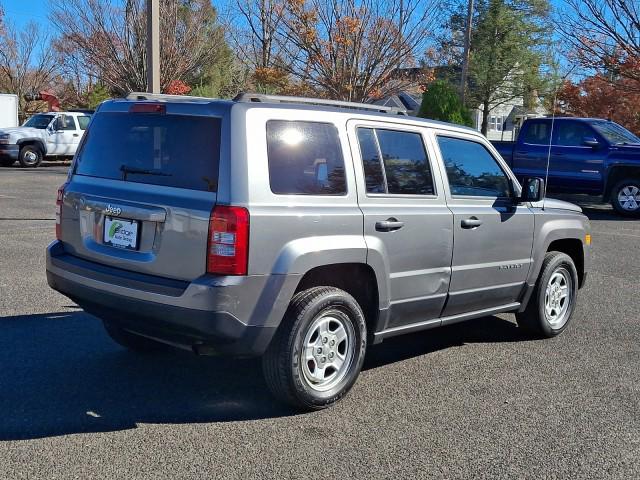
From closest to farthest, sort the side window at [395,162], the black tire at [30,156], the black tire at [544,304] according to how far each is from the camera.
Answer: the side window at [395,162] < the black tire at [544,304] < the black tire at [30,156]

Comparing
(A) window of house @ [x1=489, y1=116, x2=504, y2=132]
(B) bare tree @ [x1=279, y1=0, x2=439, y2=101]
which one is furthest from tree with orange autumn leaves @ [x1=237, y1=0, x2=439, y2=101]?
(A) window of house @ [x1=489, y1=116, x2=504, y2=132]

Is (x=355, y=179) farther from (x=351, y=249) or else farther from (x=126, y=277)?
(x=126, y=277)

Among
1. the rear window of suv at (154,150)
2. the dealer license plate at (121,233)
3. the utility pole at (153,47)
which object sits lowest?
the dealer license plate at (121,233)

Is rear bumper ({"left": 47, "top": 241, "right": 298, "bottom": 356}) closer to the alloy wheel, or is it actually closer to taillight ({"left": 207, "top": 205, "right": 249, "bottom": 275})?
taillight ({"left": 207, "top": 205, "right": 249, "bottom": 275})

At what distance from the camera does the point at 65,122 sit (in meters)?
24.6

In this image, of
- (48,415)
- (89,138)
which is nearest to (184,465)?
(48,415)

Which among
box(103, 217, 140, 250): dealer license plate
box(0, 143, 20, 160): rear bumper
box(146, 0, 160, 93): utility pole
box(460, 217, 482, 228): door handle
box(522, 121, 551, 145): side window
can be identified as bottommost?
box(0, 143, 20, 160): rear bumper

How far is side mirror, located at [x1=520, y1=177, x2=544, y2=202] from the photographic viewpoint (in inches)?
223

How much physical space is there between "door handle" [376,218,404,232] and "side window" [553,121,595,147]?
12086 millimetres

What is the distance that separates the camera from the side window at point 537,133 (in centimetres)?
1571

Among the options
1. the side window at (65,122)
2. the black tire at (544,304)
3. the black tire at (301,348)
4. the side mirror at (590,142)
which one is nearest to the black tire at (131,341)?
the black tire at (301,348)

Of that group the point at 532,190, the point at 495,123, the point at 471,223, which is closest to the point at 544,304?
the point at 532,190

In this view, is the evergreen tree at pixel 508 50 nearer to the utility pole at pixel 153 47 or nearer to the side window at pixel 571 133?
the side window at pixel 571 133

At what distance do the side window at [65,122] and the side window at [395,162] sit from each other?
2186 cm
